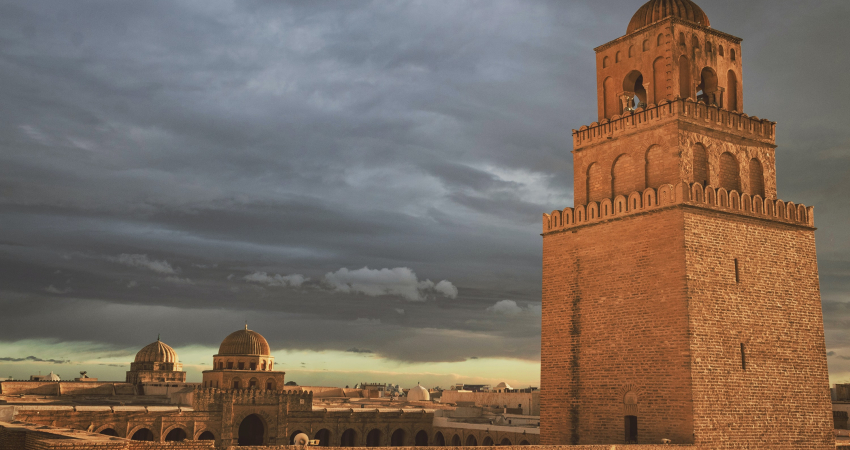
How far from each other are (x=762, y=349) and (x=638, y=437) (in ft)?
15.6

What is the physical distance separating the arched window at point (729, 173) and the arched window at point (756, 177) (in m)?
0.83

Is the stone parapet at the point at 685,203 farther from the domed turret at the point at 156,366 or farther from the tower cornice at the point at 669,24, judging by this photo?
the domed turret at the point at 156,366

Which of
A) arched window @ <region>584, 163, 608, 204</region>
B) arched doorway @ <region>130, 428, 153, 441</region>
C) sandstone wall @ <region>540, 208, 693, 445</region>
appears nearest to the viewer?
sandstone wall @ <region>540, 208, 693, 445</region>

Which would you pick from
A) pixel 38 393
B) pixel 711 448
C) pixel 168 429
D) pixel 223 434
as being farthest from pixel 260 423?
pixel 711 448

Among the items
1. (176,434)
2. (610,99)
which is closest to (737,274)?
(610,99)

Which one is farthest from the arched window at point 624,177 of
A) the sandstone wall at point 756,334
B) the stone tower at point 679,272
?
the sandstone wall at point 756,334

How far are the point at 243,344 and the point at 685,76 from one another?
44.8 m

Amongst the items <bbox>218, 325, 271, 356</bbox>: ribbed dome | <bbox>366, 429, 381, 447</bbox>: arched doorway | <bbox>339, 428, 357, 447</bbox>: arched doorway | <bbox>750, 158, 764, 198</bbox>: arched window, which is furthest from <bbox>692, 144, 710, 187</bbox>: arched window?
<bbox>218, 325, 271, 356</bbox>: ribbed dome

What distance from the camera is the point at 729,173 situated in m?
24.1

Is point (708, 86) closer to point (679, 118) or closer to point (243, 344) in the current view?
point (679, 118)

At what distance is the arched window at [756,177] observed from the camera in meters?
24.7

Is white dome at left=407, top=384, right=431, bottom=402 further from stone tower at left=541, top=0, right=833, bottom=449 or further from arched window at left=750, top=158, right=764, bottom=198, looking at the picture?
arched window at left=750, top=158, right=764, bottom=198

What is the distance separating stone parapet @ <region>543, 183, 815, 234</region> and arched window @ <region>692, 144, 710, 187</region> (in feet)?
2.13

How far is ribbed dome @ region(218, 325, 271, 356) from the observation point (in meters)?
59.5
